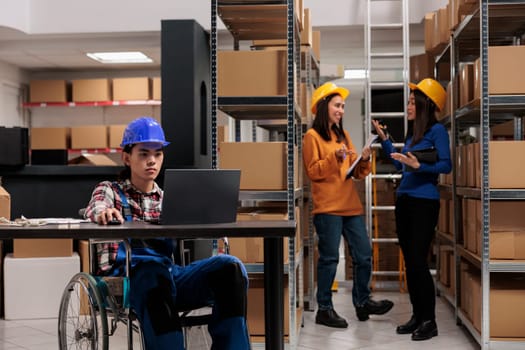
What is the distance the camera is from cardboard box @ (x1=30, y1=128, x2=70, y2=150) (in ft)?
33.2

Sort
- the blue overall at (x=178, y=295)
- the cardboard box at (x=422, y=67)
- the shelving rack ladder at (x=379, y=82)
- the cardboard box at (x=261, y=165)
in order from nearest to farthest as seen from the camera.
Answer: the blue overall at (x=178, y=295), the cardboard box at (x=261, y=165), the shelving rack ladder at (x=379, y=82), the cardboard box at (x=422, y=67)

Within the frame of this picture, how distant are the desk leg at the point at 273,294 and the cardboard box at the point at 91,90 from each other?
26.7ft

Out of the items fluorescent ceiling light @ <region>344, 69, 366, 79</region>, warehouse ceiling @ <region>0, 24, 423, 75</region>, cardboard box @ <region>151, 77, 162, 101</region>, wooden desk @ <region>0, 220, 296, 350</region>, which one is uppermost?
fluorescent ceiling light @ <region>344, 69, 366, 79</region>

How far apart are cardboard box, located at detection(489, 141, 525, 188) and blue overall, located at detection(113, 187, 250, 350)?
1.96 meters

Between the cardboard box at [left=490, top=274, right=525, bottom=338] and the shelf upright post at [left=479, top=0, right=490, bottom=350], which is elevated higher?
the shelf upright post at [left=479, top=0, right=490, bottom=350]

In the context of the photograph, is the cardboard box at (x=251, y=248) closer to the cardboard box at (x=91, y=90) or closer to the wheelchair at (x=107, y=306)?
the wheelchair at (x=107, y=306)

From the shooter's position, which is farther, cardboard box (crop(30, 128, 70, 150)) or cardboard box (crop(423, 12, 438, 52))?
cardboard box (crop(30, 128, 70, 150))

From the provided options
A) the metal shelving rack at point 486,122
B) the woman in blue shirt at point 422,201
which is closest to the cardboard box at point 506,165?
the metal shelving rack at point 486,122

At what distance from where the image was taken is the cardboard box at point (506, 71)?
4.11m

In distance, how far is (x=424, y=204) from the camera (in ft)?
15.0

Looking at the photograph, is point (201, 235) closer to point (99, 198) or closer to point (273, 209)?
point (99, 198)

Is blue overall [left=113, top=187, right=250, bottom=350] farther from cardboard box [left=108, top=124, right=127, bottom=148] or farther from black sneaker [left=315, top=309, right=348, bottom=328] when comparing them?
cardboard box [left=108, top=124, right=127, bottom=148]

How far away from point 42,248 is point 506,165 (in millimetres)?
3615

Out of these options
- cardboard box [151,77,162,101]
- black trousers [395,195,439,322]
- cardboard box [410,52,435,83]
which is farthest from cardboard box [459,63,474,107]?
cardboard box [151,77,162,101]
